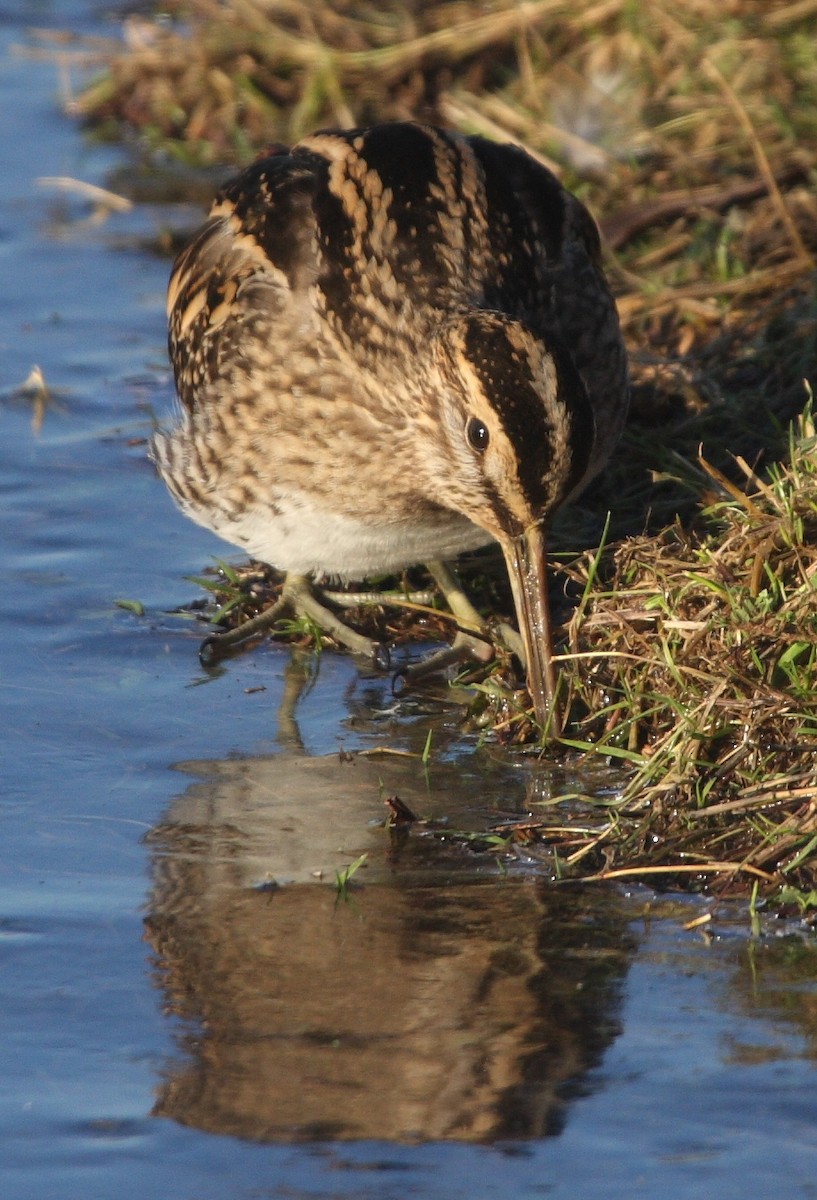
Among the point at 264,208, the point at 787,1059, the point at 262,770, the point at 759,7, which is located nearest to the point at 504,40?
the point at 759,7

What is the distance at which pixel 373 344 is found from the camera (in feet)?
18.4

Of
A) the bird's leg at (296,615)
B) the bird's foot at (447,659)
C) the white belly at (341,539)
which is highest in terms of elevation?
the white belly at (341,539)

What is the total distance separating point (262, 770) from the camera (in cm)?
500

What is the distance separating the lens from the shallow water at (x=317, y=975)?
3.31 meters

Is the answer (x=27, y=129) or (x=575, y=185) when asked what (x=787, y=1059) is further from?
(x=27, y=129)

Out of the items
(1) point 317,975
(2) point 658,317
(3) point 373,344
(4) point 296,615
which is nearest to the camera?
(1) point 317,975

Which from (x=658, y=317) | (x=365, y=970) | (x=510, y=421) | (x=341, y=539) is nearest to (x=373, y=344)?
(x=341, y=539)

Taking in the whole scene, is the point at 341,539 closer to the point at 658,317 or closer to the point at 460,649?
the point at 460,649

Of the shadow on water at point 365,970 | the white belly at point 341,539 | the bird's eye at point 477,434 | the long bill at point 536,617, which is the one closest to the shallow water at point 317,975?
the shadow on water at point 365,970

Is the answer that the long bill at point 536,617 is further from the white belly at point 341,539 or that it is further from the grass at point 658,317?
the white belly at point 341,539

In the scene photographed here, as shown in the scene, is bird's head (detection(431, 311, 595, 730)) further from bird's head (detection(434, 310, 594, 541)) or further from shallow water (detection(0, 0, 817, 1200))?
shallow water (detection(0, 0, 817, 1200))

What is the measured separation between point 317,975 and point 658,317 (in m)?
4.11

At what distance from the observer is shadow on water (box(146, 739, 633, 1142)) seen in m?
3.45

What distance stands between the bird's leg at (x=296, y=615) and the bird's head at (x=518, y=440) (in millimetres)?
614
